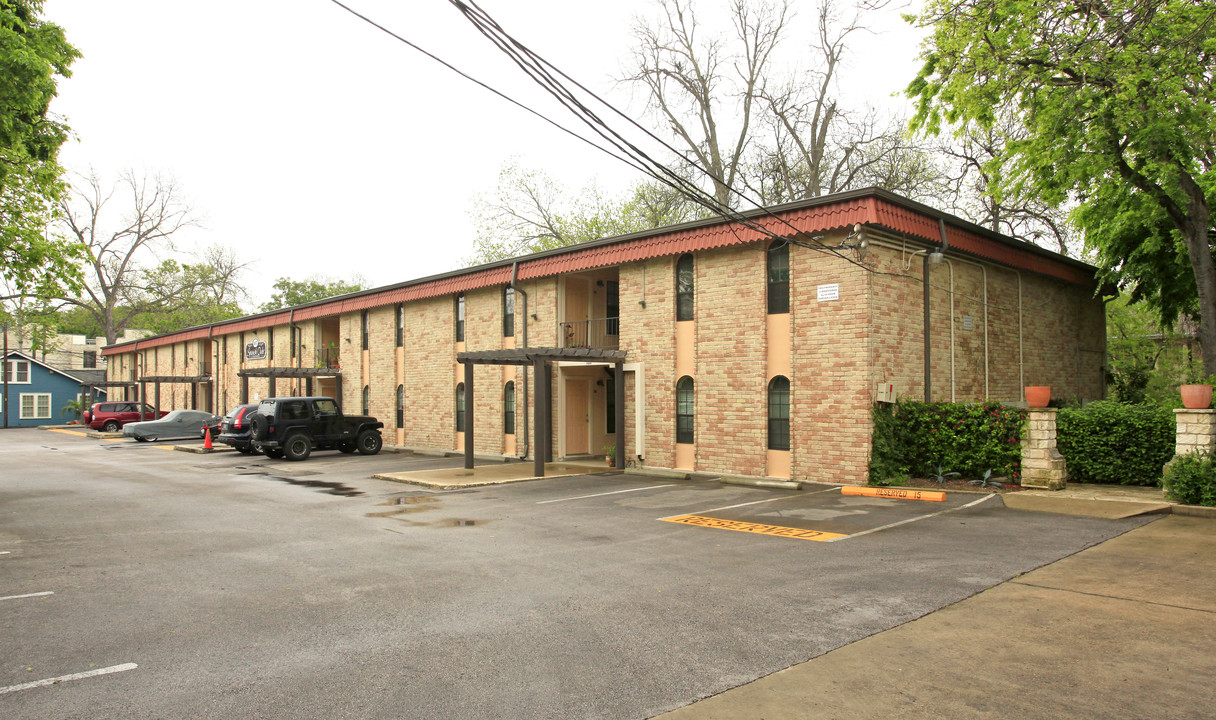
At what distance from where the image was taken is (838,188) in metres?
30.9

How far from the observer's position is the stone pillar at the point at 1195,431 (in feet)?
34.4

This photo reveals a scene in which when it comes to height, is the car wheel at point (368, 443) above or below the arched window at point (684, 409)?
below

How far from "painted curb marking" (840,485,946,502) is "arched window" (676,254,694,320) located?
561cm

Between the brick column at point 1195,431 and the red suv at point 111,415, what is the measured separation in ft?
141

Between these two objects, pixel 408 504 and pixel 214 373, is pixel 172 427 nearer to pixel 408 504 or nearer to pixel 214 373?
pixel 214 373

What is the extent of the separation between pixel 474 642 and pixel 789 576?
132 inches

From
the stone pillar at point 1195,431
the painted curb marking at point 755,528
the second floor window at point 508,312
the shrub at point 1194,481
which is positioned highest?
the second floor window at point 508,312

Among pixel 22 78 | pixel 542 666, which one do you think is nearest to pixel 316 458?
pixel 22 78

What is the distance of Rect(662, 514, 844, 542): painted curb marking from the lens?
909 cm

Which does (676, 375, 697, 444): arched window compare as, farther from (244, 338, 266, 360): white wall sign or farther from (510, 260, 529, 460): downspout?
(244, 338, 266, 360): white wall sign

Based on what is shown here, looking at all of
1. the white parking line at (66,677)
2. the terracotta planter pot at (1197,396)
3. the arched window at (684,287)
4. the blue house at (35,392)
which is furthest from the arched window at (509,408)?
the blue house at (35,392)

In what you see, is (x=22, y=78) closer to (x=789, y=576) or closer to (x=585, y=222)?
(x=789, y=576)

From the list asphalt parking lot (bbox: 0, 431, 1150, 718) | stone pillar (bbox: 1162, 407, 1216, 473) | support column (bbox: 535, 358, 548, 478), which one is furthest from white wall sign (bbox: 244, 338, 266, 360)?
stone pillar (bbox: 1162, 407, 1216, 473)

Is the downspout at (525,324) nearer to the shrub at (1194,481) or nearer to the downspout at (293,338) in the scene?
the shrub at (1194,481)
